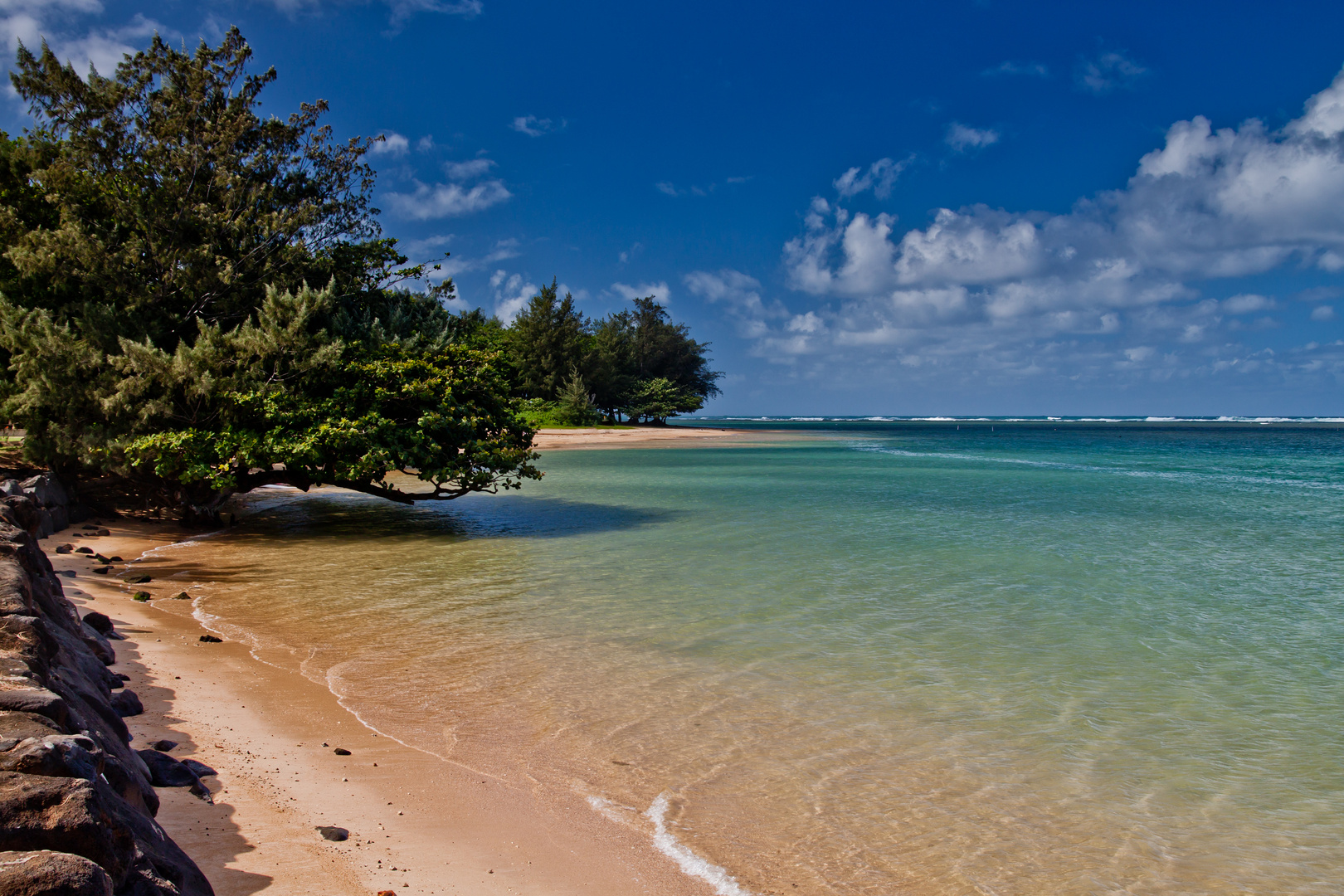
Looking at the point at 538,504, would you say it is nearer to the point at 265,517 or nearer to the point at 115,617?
the point at 265,517

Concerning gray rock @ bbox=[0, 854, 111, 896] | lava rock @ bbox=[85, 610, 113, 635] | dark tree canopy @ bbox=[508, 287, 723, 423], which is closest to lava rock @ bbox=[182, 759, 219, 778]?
gray rock @ bbox=[0, 854, 111, 896]

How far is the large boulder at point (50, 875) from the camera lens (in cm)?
249

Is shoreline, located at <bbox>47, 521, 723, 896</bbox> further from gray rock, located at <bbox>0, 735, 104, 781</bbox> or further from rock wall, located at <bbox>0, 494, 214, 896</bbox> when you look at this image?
gray rock, located at <bbox>0, 735, 104, 781</bbox>

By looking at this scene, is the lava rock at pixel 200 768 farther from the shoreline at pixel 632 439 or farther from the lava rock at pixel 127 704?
the shoreline at pixel 632 439

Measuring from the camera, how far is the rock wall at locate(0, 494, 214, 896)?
264cm

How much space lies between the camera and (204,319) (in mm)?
17641

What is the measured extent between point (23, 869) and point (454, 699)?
5.11 m

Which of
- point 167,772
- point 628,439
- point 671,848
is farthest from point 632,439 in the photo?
point 671,848

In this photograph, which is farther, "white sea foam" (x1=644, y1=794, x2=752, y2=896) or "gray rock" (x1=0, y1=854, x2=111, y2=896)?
"white sea foam" (x1=644, y1=794, x2=752, y2=896)

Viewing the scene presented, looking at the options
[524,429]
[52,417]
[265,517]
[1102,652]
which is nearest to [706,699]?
[1102,652]

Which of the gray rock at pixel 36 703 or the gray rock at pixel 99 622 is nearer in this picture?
the gray rock at pixel 36 703

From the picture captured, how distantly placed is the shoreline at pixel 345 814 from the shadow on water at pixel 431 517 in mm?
10991

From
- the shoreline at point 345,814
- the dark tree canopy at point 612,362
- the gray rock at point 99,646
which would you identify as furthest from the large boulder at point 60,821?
the dark tree canopy at point 612,362

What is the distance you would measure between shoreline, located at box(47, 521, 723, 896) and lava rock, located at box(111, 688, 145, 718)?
78 millimetres
